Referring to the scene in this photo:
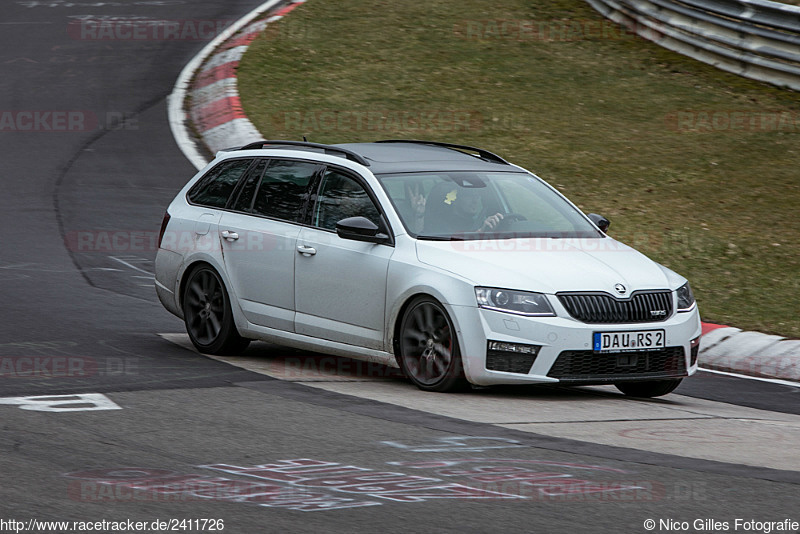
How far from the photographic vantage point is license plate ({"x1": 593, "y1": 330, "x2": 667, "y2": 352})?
8.38 metres

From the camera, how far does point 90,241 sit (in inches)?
559

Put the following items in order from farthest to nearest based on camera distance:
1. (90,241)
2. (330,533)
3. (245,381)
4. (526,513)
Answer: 1. (90,241)
2. (245,381)
3. (526,513)
4. (330,533)

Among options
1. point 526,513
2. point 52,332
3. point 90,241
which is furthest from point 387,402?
point 90,241

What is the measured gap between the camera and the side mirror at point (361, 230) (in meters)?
8.95

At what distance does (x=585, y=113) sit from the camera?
1959 centimetres

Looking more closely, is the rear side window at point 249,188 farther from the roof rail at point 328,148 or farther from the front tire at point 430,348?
the front tire at point 430,348

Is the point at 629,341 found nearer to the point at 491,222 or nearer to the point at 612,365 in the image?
the point at 612,365

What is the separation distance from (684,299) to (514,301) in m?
1.37

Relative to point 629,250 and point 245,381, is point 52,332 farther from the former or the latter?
point 629,250

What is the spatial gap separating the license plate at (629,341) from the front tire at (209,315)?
3.11m

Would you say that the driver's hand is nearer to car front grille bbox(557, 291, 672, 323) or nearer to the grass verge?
car front grille bbox(557, 291, 672, 323)

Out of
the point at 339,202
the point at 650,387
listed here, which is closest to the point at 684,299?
the point at 650,387

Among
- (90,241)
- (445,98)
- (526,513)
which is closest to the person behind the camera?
(526,513)

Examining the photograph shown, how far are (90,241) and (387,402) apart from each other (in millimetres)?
6817
